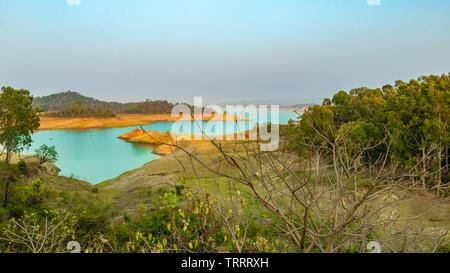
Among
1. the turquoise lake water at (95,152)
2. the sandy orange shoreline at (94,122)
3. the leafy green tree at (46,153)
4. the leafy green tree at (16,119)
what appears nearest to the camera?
the leafy green tree at (16,119)

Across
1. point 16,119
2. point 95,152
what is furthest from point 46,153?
point 95,152

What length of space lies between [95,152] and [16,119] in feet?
63.7

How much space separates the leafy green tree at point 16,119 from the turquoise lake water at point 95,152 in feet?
4.35

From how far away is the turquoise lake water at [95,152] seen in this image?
24.8 meters

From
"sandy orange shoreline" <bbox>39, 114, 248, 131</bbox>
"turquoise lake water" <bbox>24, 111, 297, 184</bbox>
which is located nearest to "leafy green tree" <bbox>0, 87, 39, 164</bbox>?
"turquoise lake water" <bbox>24, 111, 297, 184</bbox>

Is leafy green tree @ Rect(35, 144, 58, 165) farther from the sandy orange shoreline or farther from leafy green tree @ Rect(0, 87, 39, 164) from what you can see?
the sandy orange shoreline

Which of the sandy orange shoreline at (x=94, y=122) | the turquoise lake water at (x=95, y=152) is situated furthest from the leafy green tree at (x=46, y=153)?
the sandy orange shoreline at (x=94, y=122)

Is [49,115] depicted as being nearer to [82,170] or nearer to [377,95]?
[82,170]

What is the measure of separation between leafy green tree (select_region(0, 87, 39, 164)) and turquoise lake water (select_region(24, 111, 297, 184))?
132cm

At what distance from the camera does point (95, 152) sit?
35406mm

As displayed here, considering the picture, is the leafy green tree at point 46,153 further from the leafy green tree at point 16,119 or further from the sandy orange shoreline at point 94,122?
the sandy orange shoreline at point 94,122

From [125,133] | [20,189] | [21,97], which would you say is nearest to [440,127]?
[20,189]
